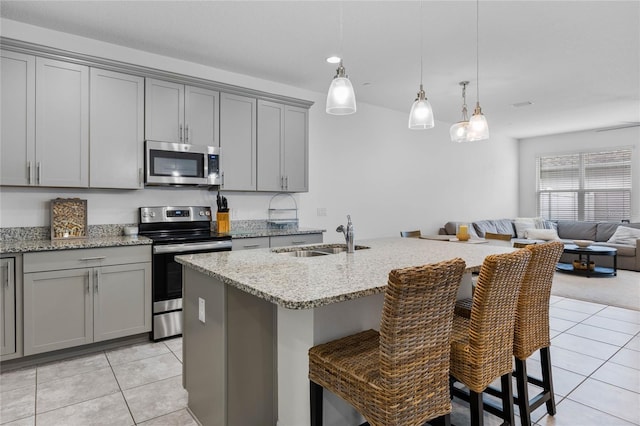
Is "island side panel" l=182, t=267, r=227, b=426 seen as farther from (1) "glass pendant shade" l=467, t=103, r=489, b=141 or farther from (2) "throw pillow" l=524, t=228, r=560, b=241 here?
(2) "throw pillow" l=524, t=228, r=560, b=241

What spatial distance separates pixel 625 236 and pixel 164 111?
758 cm

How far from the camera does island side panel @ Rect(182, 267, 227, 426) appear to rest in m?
1.78

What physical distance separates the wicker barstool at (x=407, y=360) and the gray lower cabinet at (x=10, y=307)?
2.45 meters

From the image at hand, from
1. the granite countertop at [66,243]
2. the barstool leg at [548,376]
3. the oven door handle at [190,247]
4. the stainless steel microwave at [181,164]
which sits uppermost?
the stainless steel microwave at [181,164]

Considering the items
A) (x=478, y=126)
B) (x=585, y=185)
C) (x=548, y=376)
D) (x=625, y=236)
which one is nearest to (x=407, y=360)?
(x=548, y=376)

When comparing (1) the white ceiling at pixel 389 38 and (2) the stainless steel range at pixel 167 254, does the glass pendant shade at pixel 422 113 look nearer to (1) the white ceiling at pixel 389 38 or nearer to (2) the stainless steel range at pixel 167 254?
(1) the white ceiling at pixel 389 38

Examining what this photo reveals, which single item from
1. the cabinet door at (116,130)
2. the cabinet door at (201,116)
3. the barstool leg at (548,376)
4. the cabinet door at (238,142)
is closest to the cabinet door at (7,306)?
the cabinet door at (116,130)

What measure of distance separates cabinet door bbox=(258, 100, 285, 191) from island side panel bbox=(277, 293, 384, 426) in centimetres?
260

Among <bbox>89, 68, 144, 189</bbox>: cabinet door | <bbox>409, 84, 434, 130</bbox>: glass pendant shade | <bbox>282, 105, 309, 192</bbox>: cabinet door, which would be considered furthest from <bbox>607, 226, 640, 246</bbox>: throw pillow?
<bbox>89, 68, 144, 189</bbox>: cabinet door

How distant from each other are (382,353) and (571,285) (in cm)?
529

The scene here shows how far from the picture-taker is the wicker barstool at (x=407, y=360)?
1.26 metres

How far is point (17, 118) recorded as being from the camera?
286cm

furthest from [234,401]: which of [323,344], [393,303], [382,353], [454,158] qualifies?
[454,158]

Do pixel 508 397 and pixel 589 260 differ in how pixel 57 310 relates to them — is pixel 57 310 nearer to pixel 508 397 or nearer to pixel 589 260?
pixel 508 397
